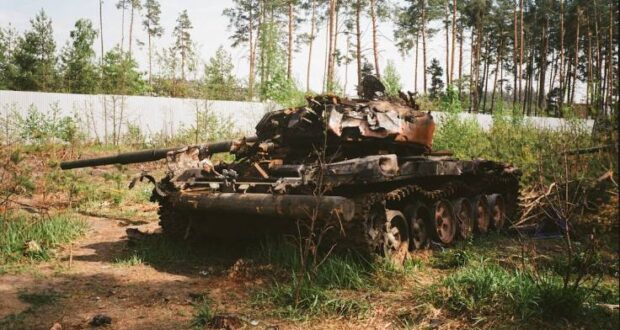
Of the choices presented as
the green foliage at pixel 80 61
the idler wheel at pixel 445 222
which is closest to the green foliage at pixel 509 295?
the idler wheel at pixel 445 222

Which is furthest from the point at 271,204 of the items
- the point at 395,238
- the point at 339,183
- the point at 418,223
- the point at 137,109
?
the point at 137,109

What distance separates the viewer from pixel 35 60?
30.1 m

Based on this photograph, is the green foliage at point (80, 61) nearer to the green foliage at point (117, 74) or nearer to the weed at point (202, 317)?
the green foliage at point (117, 74)

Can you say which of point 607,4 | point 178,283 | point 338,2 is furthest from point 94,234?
point 607,4

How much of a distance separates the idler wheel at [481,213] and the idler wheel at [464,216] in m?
0.21

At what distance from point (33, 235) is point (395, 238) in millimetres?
5391

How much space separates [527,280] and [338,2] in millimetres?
26807

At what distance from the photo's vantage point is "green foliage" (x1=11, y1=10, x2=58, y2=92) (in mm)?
29672

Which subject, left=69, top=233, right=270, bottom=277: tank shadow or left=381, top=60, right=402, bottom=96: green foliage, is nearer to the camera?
left=69, top=233, right=270, bottom=277: tank shadow

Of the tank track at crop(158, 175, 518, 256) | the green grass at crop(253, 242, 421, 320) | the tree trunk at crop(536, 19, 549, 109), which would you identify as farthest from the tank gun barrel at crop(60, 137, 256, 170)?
the tree trunk at crop(536, 19, 549, 109)

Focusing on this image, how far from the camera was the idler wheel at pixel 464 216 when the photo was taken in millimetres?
8594

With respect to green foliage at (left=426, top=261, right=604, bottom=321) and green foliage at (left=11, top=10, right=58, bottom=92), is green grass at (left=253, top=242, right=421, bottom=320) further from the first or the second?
green foliage at (left=11, top=10, right=58, bottom=92)

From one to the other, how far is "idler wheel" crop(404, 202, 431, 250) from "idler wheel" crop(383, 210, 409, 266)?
24cm

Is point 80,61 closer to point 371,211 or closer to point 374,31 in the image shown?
point 374,31
